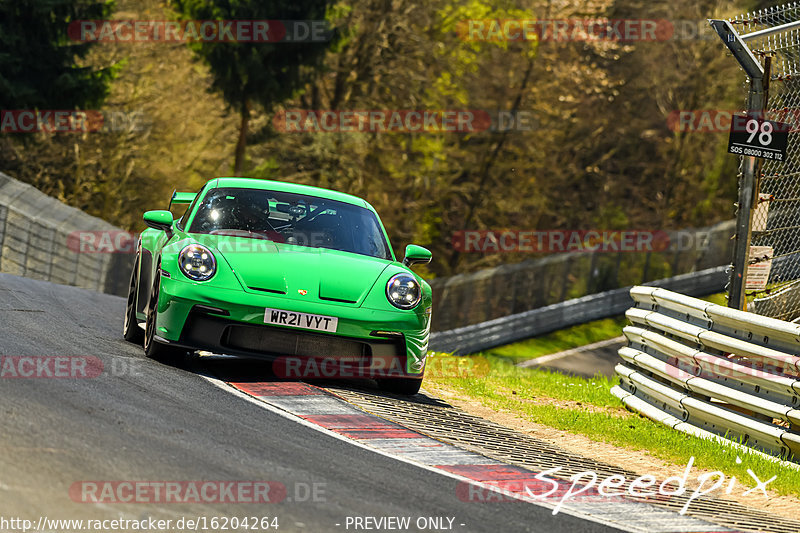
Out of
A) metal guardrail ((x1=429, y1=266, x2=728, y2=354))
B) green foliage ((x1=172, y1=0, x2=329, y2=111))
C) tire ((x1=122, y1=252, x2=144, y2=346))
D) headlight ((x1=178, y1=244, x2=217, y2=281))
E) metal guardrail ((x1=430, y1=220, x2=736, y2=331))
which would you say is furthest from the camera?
green foliage ((x1=172, y1=0, x2=329, y2=111))

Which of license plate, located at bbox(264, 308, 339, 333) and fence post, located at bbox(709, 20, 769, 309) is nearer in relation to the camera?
license plate, located at bbox(264, 308, 339, 333)

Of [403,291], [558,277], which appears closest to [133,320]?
[403,291]

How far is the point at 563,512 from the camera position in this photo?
534cm

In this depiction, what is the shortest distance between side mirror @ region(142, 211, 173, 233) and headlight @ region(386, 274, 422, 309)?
6.29 feet

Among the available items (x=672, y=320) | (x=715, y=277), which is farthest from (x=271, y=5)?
(x=672, y=320)

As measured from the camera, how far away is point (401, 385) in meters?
8.62

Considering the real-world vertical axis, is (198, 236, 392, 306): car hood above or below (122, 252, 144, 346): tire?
above

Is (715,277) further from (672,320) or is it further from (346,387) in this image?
(346,387)

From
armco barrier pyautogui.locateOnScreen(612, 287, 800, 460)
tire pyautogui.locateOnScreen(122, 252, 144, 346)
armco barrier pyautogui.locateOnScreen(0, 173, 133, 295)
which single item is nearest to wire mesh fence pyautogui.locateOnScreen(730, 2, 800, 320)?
armco barrier pyautogui.locateOnScreen(612, 287, 800, 460)

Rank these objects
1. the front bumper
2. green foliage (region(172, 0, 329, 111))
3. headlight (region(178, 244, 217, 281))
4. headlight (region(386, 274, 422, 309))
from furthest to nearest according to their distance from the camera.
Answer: green foliage (region(172, 0, 329, 111)), headlight (region(386, 274, 422, 309)), headlight (region(178, 244, 217, 281)), the front bumper

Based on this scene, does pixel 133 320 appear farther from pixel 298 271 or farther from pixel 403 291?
pixel 403 291

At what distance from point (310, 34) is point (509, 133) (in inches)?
513

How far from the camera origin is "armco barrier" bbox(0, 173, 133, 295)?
18.1m

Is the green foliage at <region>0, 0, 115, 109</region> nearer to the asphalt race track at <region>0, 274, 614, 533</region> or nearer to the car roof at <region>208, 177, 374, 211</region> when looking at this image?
the car roof at <region>208, 177, 374, 211</region>
